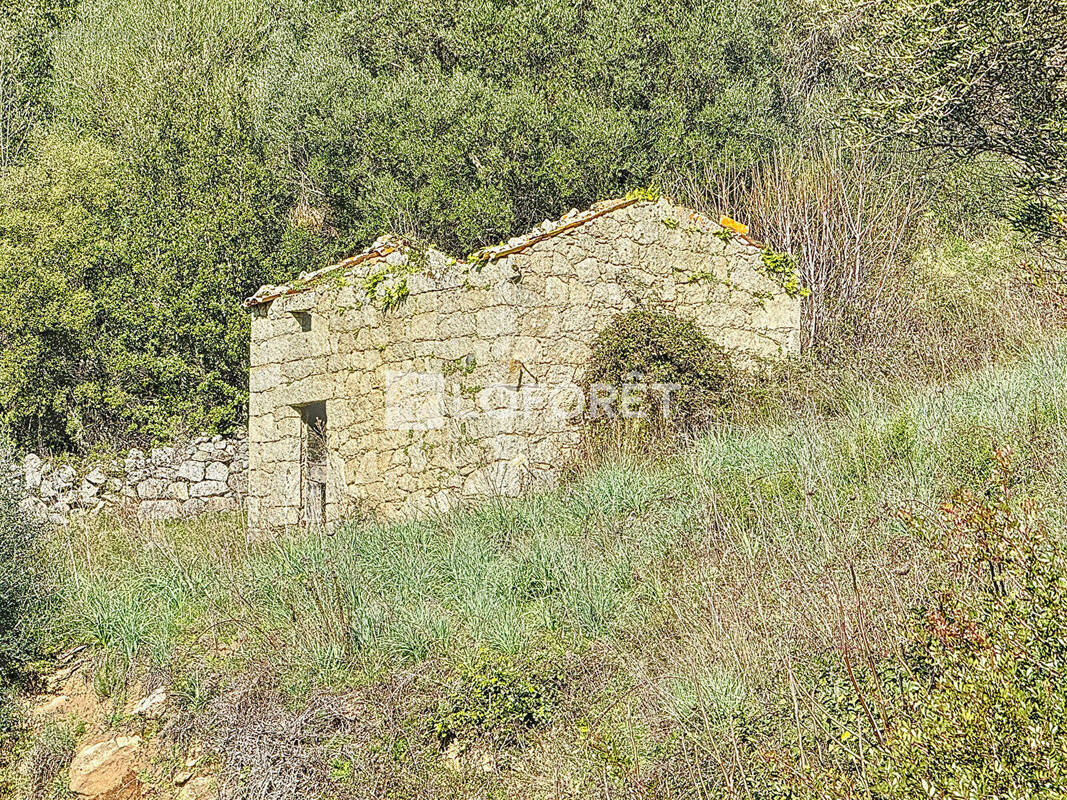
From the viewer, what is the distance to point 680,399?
34.3ft

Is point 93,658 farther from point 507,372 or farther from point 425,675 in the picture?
point 507,372

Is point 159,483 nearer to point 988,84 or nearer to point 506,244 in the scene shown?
point 506,244

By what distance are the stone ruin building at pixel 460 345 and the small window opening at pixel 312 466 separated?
2 centimetres

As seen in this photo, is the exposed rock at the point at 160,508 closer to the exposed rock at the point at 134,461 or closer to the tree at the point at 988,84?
the exposed rock at the point at 134,461

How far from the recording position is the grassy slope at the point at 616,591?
536cm

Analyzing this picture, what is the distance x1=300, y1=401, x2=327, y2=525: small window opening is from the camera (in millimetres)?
11688

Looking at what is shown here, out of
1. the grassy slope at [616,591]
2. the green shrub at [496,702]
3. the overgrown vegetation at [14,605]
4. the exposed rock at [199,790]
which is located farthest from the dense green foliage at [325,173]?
the green shrub at [496,702]

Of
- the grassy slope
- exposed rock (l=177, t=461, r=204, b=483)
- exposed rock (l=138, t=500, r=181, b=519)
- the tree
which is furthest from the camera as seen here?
exposed rock (l=177, t=461, r=204, b=483)

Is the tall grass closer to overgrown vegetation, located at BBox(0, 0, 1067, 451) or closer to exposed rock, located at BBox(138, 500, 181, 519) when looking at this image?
exposed rock, located at BBox(138, 500, 181, 519)

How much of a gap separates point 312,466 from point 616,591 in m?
5.98

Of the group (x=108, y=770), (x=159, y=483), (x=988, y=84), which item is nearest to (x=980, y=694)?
(x=108, y=770)

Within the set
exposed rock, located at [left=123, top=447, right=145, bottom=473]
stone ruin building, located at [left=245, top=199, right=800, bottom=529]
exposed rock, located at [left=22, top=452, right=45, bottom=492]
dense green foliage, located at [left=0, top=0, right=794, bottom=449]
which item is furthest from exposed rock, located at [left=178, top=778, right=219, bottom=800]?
dense green foliage, located at [left=0, top=0, right=794, bottom=449]

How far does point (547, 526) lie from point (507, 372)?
2268 millimetres

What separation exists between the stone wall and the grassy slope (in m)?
4.68
